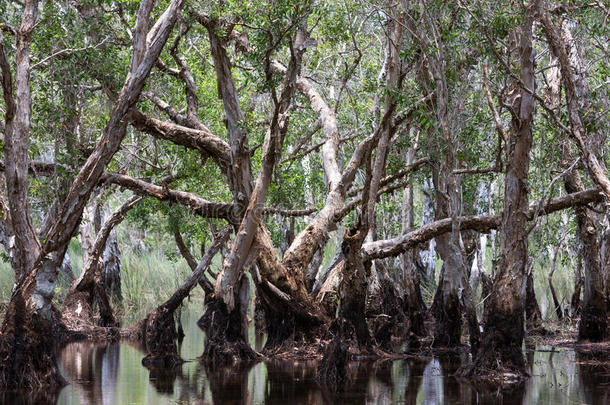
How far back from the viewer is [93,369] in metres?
13.8

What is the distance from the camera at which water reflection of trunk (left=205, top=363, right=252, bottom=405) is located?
35.5 ft

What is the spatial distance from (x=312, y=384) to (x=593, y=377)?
13.8 ft

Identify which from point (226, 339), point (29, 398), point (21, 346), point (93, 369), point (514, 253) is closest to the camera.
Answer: point (29, 398)

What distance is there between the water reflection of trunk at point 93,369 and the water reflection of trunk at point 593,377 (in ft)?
20.5

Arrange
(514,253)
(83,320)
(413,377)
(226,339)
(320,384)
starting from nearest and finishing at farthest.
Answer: (514,253) < (320,384) < (413,377) < (226,339) < (83,320)

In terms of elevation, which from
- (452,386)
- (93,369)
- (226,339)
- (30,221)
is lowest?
(452,386)

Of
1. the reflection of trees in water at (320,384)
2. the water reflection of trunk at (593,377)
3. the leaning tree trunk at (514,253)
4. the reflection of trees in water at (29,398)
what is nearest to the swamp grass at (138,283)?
the reflection of trees in water at (320,384)

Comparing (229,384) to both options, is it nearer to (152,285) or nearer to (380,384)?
(380,384)

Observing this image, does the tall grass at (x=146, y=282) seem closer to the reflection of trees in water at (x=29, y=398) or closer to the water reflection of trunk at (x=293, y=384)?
the water reflection of trunk at (x=293, y=384)

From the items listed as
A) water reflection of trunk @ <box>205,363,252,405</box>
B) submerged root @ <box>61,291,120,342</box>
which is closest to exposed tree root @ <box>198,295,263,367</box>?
water reflection of trunk @ <box>205,363,252,405</box>

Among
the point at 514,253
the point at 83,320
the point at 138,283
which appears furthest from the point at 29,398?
the point at 138,283

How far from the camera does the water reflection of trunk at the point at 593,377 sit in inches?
410

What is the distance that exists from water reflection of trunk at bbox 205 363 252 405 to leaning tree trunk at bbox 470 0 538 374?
3.43 metres

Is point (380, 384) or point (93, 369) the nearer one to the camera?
point (380, 384)
